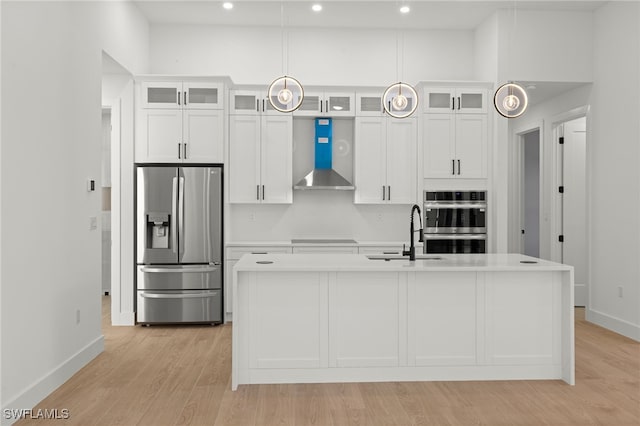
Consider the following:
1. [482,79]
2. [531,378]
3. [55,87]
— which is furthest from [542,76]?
[55,87]

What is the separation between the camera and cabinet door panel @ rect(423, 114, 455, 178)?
636cm

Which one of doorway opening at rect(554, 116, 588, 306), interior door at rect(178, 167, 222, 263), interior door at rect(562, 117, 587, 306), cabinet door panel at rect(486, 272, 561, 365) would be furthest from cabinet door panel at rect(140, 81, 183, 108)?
interior door at rect(562, 117, 587, 306)

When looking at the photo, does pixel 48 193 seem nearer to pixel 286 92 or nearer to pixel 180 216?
pixel 286 92

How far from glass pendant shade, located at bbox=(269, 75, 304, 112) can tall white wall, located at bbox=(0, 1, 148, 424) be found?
1639 mm

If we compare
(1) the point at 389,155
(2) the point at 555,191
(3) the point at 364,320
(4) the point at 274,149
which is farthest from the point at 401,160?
(3) the point at 364,320

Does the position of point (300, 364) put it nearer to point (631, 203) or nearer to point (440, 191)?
point (440, 191)

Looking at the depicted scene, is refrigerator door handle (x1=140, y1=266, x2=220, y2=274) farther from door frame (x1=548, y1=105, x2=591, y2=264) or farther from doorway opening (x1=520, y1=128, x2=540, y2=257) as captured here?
doorway opening (x1=520, y1=128, x2=540, y2=257)

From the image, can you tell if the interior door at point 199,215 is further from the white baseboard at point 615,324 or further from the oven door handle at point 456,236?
the white baseboard at point 615,324

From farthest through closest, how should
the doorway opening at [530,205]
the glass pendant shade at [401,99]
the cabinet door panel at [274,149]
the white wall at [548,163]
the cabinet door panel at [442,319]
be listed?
the doorway opening at [530,205] < the white wall at [548,163] < the cabinet door panel at [274,149] < the glass pendant shade at [401,99] < the cabinet door panel at [442,319]

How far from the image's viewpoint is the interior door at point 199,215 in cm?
606

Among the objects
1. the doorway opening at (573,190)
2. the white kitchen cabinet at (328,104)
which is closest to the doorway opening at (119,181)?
the white kitchen cabinet at (328,104)

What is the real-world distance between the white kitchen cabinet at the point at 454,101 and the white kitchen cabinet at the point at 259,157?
1.73 metres

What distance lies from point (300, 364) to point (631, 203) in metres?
4.01

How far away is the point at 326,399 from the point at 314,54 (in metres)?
4.74
